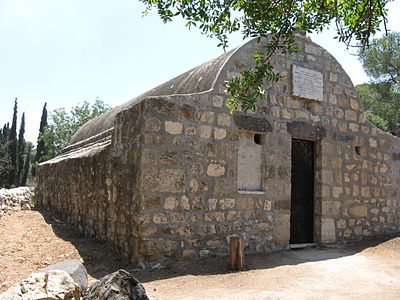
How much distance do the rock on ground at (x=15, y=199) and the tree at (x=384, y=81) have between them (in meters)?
18.4

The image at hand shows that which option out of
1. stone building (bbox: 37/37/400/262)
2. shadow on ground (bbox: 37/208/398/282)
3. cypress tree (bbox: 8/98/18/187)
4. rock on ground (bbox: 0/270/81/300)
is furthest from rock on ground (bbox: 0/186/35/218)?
cypress tree (bbox: 8/98/18/187)

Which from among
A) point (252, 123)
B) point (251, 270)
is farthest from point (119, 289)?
point (252, 123)

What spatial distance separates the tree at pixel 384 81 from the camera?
70.9 feet

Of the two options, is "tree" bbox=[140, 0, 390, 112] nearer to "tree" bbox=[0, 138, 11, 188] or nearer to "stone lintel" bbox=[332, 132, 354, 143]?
"stone lintel" bbox=[332, 132, 354, 143]

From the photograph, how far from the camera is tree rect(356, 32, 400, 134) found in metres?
21.6

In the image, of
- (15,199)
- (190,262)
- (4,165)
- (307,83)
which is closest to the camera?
(190,262)

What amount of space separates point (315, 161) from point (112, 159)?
3.78 meters

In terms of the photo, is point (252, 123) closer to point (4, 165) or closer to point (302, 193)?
point (302, 193)

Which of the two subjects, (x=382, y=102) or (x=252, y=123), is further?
(x=382, y=102)

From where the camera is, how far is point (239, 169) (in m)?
5.93

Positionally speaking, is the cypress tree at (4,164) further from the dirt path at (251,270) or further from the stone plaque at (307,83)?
the stone plaque at (307,83)

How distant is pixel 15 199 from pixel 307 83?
9.42 m

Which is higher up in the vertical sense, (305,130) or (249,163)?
(305,130)

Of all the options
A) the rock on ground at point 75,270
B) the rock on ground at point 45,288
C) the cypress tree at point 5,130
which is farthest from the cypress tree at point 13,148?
the rock on ground at point 45,288
